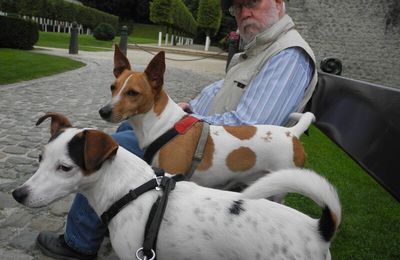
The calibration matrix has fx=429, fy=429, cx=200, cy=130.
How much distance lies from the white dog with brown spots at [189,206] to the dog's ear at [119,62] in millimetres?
1089

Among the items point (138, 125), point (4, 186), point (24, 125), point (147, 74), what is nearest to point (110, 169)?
point (138, 125)

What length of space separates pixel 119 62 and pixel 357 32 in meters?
17.7

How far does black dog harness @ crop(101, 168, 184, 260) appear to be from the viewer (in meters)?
2.14

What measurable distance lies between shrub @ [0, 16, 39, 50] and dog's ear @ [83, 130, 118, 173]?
17748 mm

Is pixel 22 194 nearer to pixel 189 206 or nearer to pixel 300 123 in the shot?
pixel 189 206

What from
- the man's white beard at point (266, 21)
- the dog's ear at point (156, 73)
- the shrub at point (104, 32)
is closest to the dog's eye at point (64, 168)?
the dog's ear at point (156, 73)

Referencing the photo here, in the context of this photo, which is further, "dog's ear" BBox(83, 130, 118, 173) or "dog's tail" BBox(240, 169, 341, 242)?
"dog's ear" BBox(83, 130, 118, 173)

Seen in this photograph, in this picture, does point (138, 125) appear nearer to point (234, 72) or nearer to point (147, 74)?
point (147, 74)

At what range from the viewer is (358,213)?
15.9 ft

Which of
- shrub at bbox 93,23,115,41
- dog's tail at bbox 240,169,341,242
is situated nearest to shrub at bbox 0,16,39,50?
shrub at bbox 93,23,115,41

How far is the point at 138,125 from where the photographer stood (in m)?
3.05

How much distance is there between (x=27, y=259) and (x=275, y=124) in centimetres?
197

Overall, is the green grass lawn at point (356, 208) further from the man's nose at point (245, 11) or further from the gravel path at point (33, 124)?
the gravel path at point (33, 124)

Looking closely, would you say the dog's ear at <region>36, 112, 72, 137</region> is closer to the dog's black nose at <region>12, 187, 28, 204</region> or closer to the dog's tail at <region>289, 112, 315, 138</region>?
the dog's black nose at <region>12, 187, 28, 204</region>
